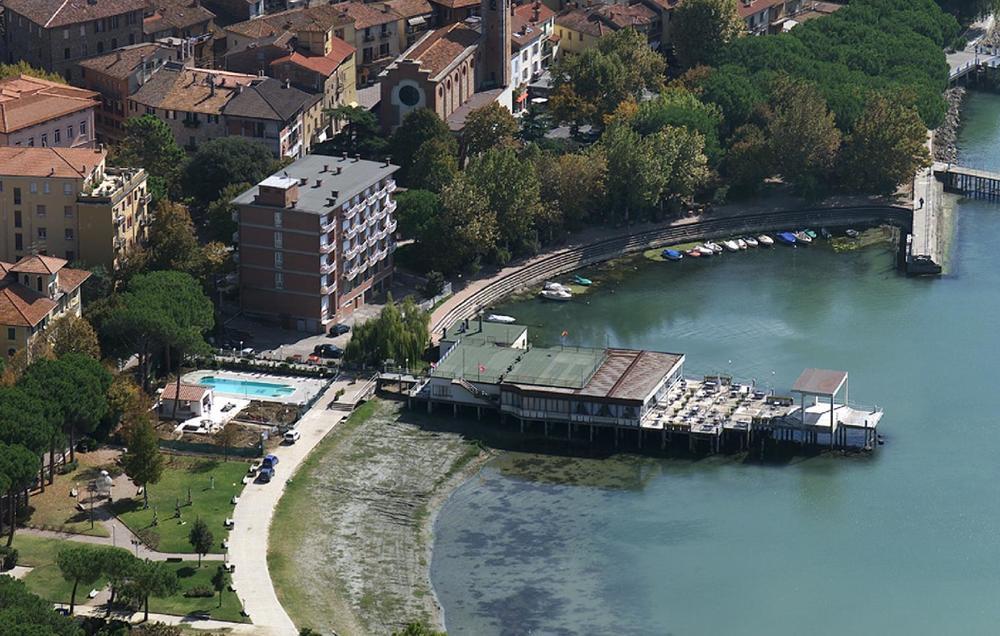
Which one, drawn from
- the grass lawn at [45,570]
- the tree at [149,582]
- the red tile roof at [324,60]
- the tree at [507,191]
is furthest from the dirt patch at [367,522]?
the red tile roof at [324,60]

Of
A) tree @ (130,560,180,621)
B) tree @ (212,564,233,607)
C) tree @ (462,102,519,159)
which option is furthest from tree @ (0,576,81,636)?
tree @ (462,102,519,159)

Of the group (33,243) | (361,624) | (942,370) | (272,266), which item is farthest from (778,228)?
(361,624)

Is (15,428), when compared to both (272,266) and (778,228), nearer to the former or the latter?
(272,266)

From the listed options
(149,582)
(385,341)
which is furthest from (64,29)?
(149,582)

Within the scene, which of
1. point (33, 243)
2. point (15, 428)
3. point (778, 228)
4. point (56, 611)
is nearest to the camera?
point (56, 611)

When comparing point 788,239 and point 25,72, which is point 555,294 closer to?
point 788,239

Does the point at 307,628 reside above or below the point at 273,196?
below
